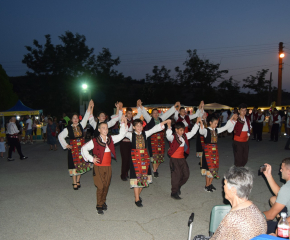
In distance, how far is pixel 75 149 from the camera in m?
5.92

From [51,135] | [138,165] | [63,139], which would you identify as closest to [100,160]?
[138,165]

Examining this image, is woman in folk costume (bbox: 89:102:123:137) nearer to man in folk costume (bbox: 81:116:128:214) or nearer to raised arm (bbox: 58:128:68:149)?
raised arm (bbox: 58:128:68:149)

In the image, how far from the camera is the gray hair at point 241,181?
225 centimetres

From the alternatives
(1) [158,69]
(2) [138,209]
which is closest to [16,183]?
(2) [138,209]

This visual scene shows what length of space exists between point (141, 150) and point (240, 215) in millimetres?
3029

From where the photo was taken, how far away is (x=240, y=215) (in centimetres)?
211

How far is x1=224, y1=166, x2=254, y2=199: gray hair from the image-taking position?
2246 millimetres

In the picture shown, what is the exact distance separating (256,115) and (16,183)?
12087 millimetres

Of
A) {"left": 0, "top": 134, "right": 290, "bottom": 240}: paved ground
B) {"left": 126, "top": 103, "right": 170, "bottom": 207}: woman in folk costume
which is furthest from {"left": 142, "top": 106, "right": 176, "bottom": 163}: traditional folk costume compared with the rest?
{"left": 126, "top": 103, "right": 170, "bottom": 207}: woman in folk costume

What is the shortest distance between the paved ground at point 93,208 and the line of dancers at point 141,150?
0.30 metres

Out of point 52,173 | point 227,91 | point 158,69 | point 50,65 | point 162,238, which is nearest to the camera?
point 162,238

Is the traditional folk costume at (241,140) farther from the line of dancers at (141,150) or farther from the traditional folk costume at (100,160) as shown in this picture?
the traditional folk costume at (100,160)

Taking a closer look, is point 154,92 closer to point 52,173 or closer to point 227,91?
point 227,91

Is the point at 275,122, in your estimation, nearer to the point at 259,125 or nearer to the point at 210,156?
the point at 259,125
